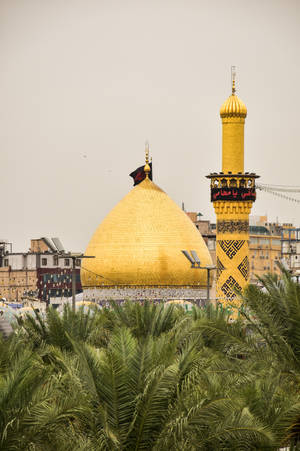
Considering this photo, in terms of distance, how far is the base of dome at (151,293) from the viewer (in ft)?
163

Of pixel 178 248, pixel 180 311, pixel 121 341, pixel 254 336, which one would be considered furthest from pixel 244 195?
pixel 121 341

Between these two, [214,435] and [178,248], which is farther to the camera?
[178,248]

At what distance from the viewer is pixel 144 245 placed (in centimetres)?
5094

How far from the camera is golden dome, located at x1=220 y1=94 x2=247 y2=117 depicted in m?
42.1

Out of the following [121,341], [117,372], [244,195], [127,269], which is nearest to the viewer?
[117,372]

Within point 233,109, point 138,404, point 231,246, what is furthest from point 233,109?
point 138,404

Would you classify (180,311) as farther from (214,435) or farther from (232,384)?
(214,435)

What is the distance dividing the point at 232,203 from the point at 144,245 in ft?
30.4

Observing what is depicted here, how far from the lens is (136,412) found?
1333 cm

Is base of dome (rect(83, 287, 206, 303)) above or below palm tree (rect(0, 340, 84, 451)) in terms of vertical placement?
below

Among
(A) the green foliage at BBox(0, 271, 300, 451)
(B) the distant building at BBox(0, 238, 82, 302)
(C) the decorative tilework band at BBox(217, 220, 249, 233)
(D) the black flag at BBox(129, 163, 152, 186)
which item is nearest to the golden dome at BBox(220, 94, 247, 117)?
(C) the decorative tilework band at BBox(217, 220, 249, 233)

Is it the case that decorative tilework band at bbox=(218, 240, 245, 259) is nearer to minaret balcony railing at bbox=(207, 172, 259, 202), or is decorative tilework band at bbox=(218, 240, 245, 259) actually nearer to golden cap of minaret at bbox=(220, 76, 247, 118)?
minaret balcony railing at bbox=(207, 172, 259, 202)

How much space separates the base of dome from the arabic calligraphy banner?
330 inches

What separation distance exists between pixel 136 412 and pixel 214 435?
0.88 metres
